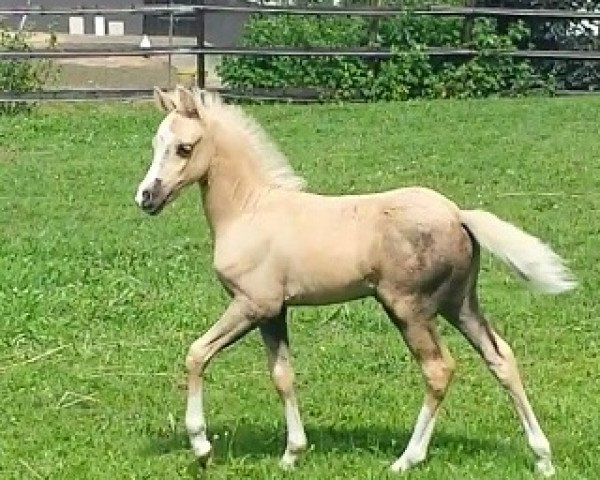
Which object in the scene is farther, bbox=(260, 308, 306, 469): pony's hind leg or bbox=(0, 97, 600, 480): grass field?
bbox=(0, 97, 600, 480): grass field

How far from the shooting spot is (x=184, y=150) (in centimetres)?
570

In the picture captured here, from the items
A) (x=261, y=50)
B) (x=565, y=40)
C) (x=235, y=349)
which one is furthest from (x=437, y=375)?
(x=565, y=40)

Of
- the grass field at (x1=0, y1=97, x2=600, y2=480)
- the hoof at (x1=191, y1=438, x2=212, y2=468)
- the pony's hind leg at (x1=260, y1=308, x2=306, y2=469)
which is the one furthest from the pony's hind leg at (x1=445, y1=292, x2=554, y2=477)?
the hoof at (x1=191, y1=438, x2=212, y2=468)

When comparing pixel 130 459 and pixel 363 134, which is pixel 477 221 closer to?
pixel 130 459

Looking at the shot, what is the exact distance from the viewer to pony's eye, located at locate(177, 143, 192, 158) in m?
5.69

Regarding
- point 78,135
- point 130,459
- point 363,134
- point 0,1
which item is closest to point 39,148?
point 78,135

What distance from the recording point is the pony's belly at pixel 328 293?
5.61 metres

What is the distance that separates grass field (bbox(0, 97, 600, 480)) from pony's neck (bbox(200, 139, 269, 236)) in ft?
3.28

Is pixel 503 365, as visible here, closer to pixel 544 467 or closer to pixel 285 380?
pixel 544 467

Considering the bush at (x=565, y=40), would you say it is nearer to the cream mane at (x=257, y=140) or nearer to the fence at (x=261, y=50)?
the fence at (x=261, y=50)

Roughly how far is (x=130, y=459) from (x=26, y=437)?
1.99ft

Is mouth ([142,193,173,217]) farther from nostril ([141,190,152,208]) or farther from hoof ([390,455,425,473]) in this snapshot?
hoof ([390,455,425,473])

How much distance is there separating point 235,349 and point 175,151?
2.38m

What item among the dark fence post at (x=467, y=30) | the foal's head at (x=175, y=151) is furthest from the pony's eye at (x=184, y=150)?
the dark fence post at (x=467, y=30)
